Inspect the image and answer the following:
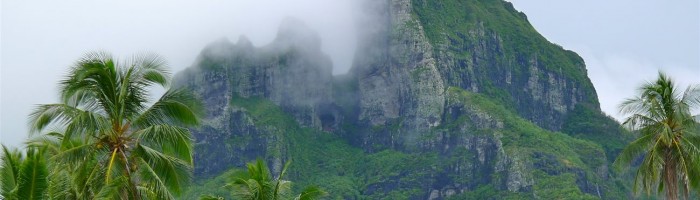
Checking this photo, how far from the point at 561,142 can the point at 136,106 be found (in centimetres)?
17286

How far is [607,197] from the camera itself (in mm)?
182750

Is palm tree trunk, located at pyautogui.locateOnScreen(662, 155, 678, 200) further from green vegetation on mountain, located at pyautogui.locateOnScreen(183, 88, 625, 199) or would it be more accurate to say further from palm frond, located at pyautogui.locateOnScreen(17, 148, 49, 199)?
green vegetation on mountain, located at pyautogui.locateOnScreen(183, 88, 625, 199)

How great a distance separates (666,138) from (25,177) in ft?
66.7

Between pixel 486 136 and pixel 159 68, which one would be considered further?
pixel 486 136

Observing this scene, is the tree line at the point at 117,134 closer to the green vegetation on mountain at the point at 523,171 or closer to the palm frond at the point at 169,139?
the palm frond at the point at 169,139

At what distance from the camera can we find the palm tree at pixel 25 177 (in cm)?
2053

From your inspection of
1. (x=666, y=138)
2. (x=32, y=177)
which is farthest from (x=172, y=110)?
(x=666, y=138)

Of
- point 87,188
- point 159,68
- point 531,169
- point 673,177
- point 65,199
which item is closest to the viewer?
point 65,199

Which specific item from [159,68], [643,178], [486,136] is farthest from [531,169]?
[159,68]

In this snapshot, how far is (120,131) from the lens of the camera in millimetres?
26203

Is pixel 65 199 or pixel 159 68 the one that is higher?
pixel 159 68

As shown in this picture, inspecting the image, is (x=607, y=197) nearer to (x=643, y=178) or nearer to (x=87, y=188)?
(x=643, y=178)

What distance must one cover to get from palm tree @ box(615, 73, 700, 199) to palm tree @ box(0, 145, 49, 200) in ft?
65.6

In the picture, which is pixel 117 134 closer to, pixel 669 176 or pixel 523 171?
pixel 669 176
